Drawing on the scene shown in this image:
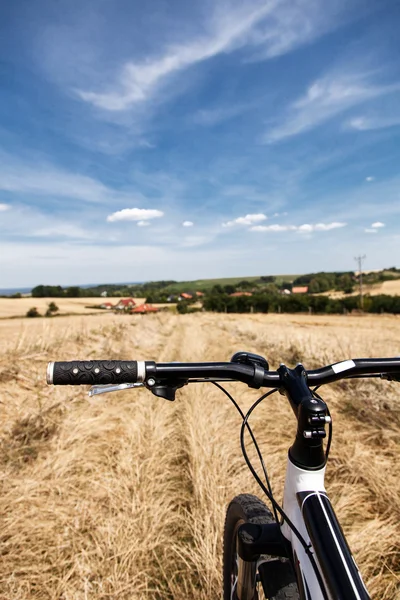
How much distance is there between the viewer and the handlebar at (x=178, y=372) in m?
1.09

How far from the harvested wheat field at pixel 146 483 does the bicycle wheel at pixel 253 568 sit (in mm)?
625

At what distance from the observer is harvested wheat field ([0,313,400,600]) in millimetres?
2250

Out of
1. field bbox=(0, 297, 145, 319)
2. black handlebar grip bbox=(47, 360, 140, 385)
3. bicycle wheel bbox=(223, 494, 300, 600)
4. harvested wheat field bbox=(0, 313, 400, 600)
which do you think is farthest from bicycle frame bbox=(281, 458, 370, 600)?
field bbox=(0, 297, 145, 319)

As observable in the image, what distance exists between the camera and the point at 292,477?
1070 mm

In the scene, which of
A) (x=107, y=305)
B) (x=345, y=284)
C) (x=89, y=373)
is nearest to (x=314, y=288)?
(x=345, y=284)

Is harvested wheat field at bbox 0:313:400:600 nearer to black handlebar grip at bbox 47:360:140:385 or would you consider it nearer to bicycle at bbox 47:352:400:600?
bicycle at bbox 47:352:400:600

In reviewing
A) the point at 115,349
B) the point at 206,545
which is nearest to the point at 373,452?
the point at 206,545

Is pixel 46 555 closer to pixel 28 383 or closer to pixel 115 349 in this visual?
pixel 28 383

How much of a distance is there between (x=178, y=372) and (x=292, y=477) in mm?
493

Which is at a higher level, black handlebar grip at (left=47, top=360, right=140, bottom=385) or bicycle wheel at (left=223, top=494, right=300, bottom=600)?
black handlebar grip at (left=47, top=360, right=140, bottom=385)

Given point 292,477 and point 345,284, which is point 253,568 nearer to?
point 292,477

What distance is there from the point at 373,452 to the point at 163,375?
3.47 meters

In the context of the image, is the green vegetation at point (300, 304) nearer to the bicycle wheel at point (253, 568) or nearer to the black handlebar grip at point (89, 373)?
the bicycle wheel at point (253, 568)

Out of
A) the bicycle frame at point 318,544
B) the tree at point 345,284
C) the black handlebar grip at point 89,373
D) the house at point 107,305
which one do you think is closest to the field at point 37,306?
the house at point 107,305
